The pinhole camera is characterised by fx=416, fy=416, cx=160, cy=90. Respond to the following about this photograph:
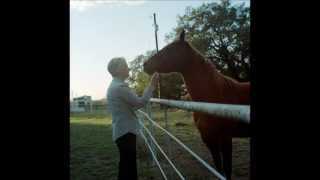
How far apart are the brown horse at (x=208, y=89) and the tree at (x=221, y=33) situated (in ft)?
61.3

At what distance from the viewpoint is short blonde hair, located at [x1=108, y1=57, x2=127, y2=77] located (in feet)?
10.8

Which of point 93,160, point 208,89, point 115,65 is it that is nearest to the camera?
point 115,65

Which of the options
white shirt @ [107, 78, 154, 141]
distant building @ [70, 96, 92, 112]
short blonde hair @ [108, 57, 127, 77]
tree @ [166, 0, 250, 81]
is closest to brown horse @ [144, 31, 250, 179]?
white shirt @ [107, 78, 154, 141]

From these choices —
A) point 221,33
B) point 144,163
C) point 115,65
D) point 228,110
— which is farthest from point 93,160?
point 221,33

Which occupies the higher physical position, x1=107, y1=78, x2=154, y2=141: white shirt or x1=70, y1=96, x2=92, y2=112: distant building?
x1=107, y1=78, x2=154, y2=141: white shirt

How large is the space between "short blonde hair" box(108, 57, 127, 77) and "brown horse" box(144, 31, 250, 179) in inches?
30.2

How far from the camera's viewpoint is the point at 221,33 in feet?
92.0

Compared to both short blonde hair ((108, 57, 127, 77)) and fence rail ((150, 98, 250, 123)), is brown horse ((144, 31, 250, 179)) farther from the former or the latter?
fence rail ((150, 98, 250, 123))

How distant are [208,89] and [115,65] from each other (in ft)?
3.03

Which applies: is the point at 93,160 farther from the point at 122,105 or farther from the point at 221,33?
the point at 221,33

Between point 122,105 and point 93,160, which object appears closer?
point 122,105

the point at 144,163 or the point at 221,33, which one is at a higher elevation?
the point at 221,33
